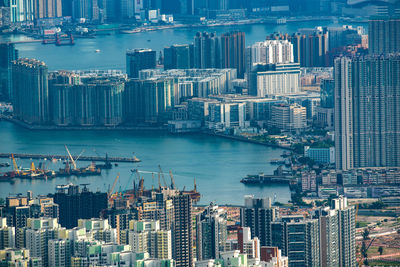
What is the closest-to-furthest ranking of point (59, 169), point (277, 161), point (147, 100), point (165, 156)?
point (59, 169)
point (277, 161)
point (165, 156)
point (147, 100)

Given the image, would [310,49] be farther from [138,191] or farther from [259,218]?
[259,218]

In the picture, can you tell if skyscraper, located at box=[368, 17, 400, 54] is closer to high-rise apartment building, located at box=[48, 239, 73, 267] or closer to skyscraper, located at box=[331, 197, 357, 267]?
skyscraper, located at box=[331, 197, 357, 267]

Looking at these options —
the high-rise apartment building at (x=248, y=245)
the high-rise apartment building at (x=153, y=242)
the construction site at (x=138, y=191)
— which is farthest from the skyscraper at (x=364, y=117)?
the high-rise apartment building at (x=153, y=242)

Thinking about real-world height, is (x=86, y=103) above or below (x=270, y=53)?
below

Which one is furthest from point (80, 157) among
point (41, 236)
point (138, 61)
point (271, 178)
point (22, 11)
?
point (22, 11)

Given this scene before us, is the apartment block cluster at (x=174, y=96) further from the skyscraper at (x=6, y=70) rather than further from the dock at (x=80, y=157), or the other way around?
the dock at (x=80, y=157)

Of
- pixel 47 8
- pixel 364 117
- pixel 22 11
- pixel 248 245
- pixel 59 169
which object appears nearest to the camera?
pixel 248 245

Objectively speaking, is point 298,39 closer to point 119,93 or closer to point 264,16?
point 119,93
